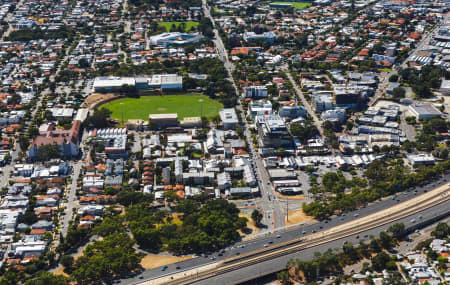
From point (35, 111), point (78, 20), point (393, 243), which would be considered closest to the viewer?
point (393, 243)

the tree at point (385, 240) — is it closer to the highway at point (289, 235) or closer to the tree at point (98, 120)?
the highway at point (289, 235)

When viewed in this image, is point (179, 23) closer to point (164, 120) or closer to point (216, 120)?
point (216, 120)

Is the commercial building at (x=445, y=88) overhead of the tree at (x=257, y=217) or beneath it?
overhead

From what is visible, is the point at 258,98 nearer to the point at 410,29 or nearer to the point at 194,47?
the point at 194,47

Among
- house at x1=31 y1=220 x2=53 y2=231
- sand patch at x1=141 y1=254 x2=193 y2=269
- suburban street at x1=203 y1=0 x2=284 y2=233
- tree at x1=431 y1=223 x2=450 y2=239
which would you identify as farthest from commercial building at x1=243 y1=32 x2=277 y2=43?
sand patch at x1=141 y1=254 x2=193 y2=269

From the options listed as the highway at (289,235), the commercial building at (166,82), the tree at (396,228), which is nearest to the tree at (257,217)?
the highway at (289,235)

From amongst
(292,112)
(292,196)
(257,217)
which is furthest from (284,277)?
(292,112)

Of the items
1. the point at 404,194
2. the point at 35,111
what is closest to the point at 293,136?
the point at 404,194
